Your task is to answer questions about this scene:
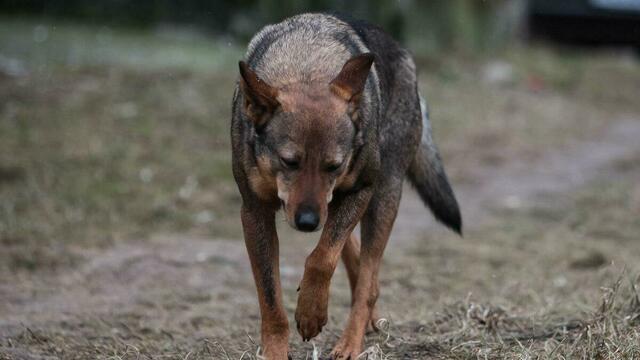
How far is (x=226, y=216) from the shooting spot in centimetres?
902

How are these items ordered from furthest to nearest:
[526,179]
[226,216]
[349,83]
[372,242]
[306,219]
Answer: [526,179]
[226,216]
[372,242]
[349,83]
[306,219]

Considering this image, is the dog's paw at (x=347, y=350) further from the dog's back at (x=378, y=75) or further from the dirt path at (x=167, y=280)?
the dirt path at (x=167, y=280)

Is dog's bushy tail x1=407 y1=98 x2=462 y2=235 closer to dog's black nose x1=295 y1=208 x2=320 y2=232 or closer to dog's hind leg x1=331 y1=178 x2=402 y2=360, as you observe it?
dog's hind leg x1=331 y1=178 x2=402 y2=360

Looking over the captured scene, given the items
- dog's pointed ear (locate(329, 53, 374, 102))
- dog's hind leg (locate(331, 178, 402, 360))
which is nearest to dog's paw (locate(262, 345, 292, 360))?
dog's hind leg (locate(331, 178, 402, 360))

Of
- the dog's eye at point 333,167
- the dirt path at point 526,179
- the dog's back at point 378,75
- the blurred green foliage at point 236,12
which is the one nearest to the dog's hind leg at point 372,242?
the dog's back at point 378,75

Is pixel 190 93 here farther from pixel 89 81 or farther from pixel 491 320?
pixel 491 320

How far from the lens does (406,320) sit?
6055mm

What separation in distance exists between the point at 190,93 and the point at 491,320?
22.2ft

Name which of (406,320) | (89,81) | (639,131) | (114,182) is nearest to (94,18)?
(89,81)

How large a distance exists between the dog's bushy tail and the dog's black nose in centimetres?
188

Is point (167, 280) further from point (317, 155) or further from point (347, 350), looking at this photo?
point (317, 155)

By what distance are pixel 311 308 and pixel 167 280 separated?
2626 millimetres

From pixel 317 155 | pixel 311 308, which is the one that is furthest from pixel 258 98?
pixel 311 308

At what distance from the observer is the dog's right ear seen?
4637 mm
